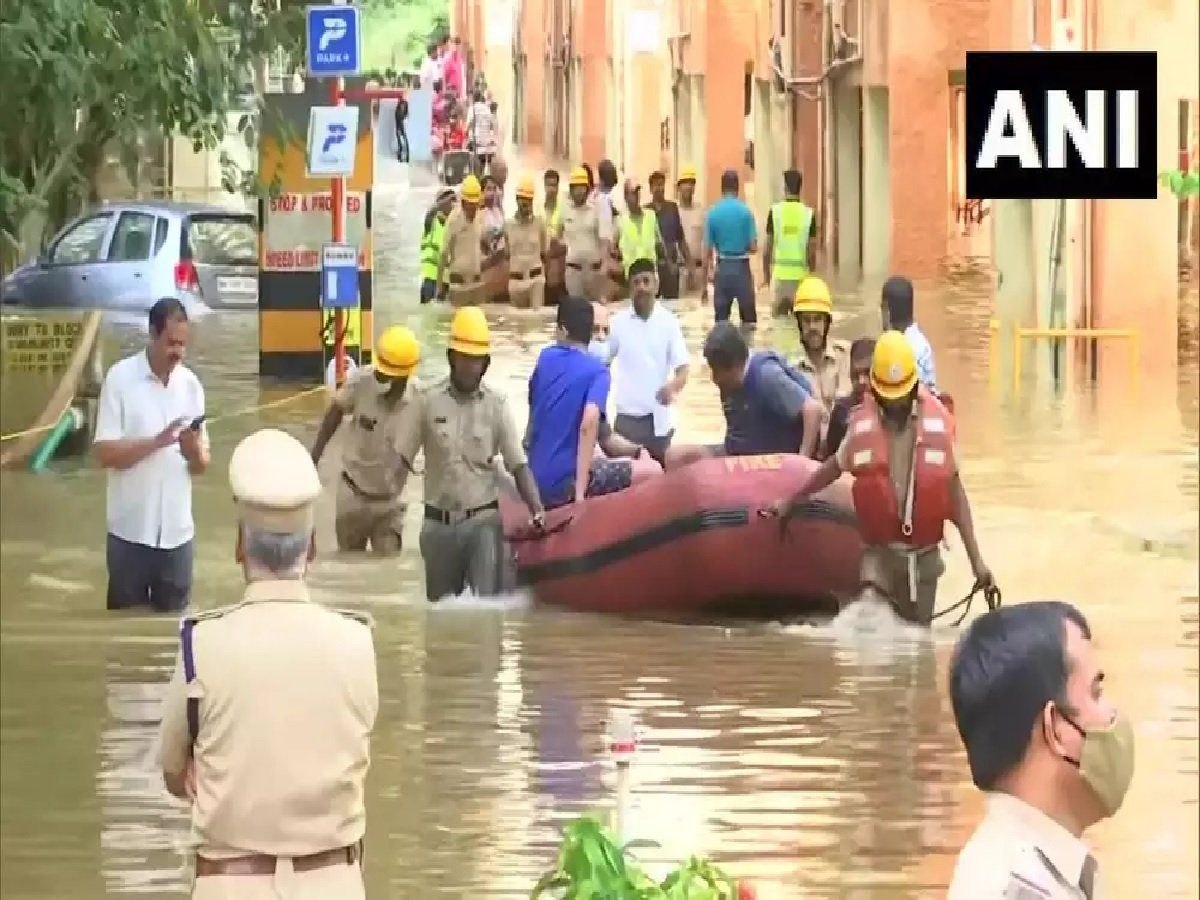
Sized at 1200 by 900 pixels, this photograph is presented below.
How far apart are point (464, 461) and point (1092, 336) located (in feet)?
6.62

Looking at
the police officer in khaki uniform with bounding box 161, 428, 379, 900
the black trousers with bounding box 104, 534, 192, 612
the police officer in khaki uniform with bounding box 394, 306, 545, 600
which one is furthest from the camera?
the police officer in khaki uniform with bounding box 394, 306, 545, 600

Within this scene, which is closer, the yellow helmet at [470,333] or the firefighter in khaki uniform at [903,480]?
the firefighter in khaki uniform at [903,480]

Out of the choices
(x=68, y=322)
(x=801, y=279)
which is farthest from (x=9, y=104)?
(x=801, y=279)

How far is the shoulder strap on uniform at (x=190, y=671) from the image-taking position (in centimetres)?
400

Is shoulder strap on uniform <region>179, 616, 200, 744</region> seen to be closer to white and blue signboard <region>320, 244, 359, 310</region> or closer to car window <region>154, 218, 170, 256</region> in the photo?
white and blue signboard <region>320, 244, 359, 310</region>

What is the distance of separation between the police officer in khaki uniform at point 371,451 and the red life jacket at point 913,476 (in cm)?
126

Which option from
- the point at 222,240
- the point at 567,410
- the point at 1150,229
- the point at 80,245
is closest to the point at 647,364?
the point at 567,410

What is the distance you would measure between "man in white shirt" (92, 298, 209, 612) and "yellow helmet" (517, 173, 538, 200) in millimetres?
1080

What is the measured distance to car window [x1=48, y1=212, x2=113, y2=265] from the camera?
9062mm

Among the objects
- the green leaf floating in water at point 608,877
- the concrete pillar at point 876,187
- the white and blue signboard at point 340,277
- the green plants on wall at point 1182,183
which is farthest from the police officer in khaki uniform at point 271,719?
the green plants on wall at point 1182,183

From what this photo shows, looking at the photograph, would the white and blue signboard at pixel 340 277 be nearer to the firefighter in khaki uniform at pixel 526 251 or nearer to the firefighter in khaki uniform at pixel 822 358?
the firefighter in khaki uniform at pixel 526 251

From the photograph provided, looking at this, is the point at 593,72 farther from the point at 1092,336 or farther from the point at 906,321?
the point at 1092,336

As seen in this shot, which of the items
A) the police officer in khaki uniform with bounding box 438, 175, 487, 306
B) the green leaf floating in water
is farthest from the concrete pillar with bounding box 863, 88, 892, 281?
the green leaf floating in water

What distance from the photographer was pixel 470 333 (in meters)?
8.64
